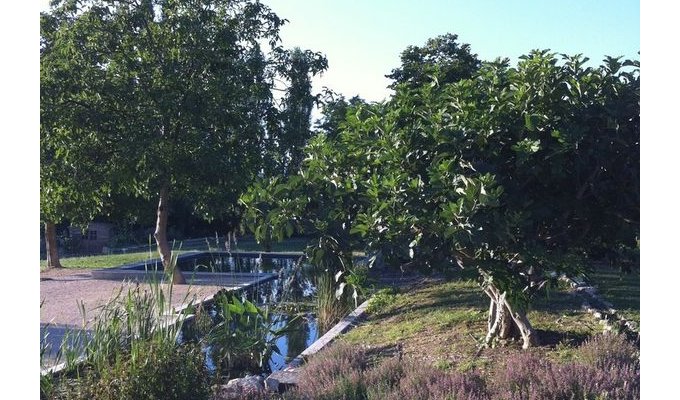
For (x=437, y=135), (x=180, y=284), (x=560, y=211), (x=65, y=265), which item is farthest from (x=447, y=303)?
(x=65, y=265)

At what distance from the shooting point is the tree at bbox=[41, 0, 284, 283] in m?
11.4

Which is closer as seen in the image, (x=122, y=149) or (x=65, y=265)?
(x=122, y=149)

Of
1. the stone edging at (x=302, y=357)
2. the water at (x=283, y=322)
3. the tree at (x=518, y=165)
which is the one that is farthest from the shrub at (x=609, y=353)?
the water at (x=283, y=322)

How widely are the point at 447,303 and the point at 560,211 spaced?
385 cm

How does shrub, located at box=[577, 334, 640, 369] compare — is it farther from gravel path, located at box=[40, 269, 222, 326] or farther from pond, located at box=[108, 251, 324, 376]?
gravel path, located at box=[40, 269, 222, 326]

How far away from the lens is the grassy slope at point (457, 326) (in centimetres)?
646

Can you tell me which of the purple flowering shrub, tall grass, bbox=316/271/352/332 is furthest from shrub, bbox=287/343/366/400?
tall grass, bbox=316/271/352/332

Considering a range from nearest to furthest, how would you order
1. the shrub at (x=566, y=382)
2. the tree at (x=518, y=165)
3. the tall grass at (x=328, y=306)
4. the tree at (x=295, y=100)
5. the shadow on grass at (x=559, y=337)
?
the shrub at (x=566, y=382)
the tree at (x=518, y=165)
the shadow on grass at (x=559, y=337)
the tall grass at (x=328, y=306)
the tree at (x=295, y=100)

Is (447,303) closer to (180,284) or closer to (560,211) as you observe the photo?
(560,211)

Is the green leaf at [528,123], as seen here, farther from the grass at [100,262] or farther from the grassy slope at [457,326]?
the grass at [100,262]

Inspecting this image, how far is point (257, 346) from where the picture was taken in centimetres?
746

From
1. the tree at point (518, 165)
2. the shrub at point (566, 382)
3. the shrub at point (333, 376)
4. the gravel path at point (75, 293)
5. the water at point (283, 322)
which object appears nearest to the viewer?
the shrub at point (566, 382)

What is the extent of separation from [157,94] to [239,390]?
23.4ft

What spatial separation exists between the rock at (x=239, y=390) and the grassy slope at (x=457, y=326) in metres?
1.39
